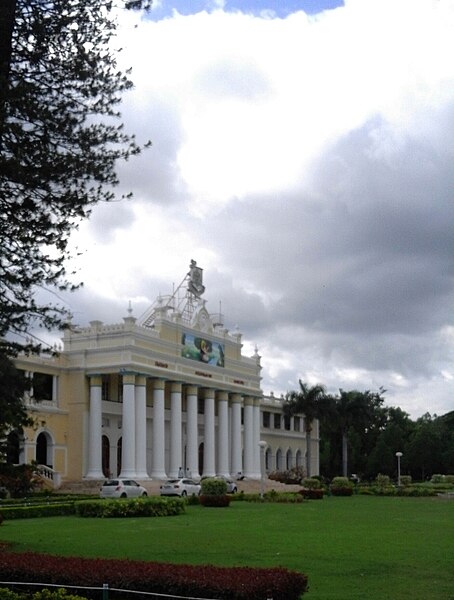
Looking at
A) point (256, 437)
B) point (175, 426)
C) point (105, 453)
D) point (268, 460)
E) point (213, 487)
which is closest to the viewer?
point (213, 487)

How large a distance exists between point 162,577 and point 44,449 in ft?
130

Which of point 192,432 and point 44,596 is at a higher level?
point 192,432

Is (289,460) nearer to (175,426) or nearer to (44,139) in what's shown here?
(175,426)

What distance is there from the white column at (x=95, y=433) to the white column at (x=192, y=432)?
25.1 ft

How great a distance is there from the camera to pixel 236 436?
61.0 m

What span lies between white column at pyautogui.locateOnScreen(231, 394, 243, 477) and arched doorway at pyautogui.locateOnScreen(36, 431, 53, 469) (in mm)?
16790

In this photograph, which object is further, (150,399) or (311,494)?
(150,399)

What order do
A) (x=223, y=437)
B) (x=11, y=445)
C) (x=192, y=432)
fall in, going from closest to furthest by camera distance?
(x=11, y=445) → (x=192, y=432) → (x=223, y=437)

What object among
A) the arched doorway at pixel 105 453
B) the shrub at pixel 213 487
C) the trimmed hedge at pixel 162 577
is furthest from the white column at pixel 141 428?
the trimmed hedge at pixel 162 577

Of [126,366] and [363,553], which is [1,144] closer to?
[363,553]

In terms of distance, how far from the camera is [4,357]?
16.6 meters

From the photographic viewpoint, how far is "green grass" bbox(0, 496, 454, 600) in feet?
41.3

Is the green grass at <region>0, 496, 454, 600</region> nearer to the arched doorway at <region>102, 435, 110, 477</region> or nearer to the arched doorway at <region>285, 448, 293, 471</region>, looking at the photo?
the arched doorway at <region>102, 435, 110, 477</region>

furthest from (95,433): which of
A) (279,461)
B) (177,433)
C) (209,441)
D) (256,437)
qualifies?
(279,461)
